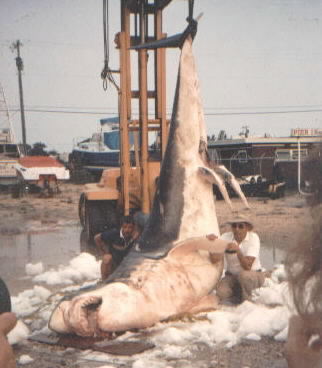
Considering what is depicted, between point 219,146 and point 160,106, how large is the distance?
14.0 metres

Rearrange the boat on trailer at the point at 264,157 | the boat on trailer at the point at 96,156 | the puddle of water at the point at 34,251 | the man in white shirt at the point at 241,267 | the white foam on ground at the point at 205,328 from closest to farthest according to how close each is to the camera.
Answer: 1. the white foam on ground at the point at 205,328
2. the man in white shirt at the point at 241,267
3. the puddle of water at the point at 34,251
4. the boat on trailer at the point at 264,157
5. the boat on trailer at the point at 96,156

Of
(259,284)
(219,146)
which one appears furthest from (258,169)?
(259,284)

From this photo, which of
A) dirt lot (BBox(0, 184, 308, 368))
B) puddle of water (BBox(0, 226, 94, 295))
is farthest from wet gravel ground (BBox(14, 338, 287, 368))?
puddle of water (BBox(0, 226, 94, 295))

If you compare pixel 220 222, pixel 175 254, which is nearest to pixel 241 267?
pixel 175 254

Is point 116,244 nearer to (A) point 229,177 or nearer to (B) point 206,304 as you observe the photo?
(B) point 206,304

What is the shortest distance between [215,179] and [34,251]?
4136mm

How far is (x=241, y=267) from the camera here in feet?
14.8

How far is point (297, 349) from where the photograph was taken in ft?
4.00

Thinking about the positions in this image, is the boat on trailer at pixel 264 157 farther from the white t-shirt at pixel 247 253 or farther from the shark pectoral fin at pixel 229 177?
the shark pectoral fin at pixel 229 177

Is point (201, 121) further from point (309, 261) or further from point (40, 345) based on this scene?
point (309, 261)

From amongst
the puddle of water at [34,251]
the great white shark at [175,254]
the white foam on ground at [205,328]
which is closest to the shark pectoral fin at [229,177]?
the great white shark at [175,254]

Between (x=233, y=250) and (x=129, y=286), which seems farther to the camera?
(x=233, y=250)

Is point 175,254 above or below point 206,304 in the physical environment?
above

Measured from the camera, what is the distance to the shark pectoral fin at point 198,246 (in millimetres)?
3914
